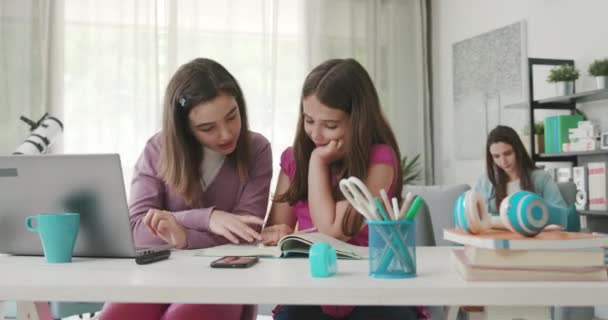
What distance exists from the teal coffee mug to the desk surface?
0.08m

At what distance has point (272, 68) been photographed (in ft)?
15.6

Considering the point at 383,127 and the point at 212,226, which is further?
the point at 383,127

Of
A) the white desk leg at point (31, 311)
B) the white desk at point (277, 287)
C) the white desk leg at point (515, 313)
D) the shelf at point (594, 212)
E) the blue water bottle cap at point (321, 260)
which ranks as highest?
the blue water bottle cap at point (321, 260)

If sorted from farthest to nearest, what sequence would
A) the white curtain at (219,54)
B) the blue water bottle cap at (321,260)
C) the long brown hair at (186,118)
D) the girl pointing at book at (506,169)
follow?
the white curtain at (219,54) < the girl pointing at book at (506,169) < the long brown hair at (186,118) < the blue water bottle cap at (321,260)

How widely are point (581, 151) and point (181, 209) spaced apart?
2606 millimetres

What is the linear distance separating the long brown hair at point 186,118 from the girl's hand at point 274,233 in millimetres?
210

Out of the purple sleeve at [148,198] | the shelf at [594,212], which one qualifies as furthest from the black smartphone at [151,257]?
the shelf at [594,212]

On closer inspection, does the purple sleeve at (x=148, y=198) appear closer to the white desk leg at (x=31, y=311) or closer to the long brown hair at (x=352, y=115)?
the long brown hair at (x=352, y=115)

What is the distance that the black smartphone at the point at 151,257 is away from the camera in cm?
108

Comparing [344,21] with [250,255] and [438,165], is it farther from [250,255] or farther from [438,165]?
[250,255]

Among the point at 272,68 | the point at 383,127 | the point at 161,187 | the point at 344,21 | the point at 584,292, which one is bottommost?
the point at 584,292

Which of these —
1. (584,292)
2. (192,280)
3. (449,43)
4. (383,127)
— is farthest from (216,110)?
(449,43)

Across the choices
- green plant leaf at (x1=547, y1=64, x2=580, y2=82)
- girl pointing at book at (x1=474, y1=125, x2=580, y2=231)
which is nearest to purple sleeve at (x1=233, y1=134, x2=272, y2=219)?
girl pointing at book at (x1=474, y1=125, x2=580, y2=231)

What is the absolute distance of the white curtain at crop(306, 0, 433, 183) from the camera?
4945 millimetres
